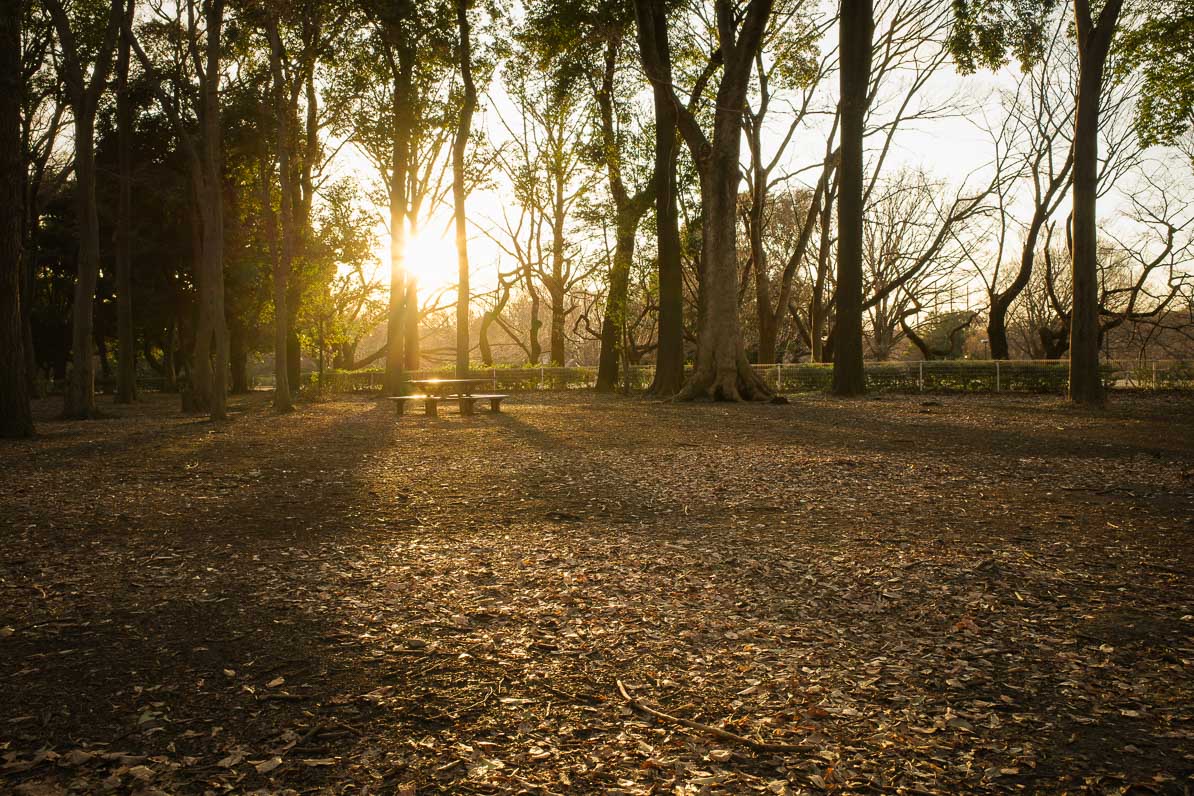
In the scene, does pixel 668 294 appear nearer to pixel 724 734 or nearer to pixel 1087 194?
pixel 1087 194

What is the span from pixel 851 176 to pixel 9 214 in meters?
15.9

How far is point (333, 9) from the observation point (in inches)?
706

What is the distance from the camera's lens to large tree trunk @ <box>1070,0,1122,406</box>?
45.9 ft

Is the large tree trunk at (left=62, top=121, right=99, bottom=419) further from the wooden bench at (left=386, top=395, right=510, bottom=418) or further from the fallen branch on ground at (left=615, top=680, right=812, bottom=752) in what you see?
the fallen branch on ground at (left=615, top=680, right=812, bottom=752)

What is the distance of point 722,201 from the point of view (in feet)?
54.5

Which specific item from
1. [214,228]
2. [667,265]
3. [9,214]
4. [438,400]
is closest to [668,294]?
[667,265]

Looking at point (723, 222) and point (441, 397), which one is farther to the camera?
point (441, 397)

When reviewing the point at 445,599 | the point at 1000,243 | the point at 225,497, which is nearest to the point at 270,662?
the point at 445,599

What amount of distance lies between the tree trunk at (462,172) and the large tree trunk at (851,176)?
29.9 feet

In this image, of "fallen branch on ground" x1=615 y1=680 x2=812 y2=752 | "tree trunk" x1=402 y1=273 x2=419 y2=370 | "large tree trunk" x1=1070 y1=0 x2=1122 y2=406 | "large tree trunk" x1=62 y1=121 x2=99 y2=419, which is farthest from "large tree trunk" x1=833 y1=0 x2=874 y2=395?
"fallen branch on ground" x1=615 y1=680 x2=812 y2=752

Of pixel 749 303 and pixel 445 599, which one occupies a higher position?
pixel 749 303

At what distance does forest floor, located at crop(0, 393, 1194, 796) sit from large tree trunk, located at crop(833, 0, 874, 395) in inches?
414

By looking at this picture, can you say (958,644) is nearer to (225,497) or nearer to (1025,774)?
(1025,774)

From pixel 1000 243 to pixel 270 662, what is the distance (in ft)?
104
